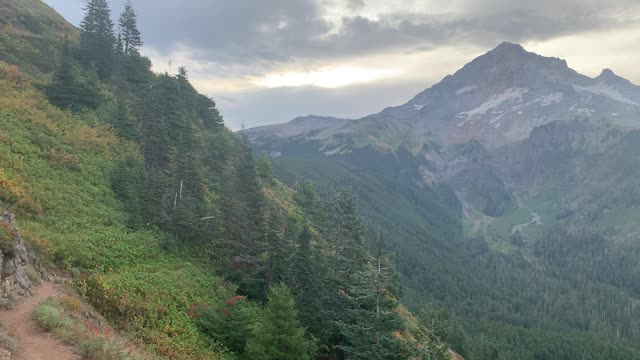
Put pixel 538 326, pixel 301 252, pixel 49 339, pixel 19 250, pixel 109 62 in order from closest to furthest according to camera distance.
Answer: pixel 49 339, pixel 19 250, pixel 301 252, pixel 109 62, pixel 538 326

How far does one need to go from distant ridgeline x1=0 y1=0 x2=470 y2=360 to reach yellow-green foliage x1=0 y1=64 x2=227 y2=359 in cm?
13

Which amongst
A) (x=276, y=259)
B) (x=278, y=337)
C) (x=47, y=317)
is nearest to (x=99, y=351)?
(x=47, y=317)

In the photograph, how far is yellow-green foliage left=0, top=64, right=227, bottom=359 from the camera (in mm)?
26672

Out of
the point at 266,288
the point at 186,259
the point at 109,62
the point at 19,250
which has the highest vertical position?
the point at 109,62

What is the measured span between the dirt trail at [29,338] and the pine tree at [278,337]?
12921 millimetres

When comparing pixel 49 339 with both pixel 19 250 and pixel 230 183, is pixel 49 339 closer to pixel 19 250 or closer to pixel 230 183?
pixel 19 250

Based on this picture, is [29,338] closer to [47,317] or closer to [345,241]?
[47,317]

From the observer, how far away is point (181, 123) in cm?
6488

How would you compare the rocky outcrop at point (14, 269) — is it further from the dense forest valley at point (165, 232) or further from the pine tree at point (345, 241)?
the pine tree at point (345, 241)

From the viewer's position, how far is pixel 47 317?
18703mm

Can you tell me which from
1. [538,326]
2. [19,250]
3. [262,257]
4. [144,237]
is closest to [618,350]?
[538,326]

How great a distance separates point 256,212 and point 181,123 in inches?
991

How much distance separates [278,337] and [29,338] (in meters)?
14.6

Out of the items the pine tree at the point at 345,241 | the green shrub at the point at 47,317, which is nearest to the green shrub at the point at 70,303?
the green shrub at the point at 47,317
